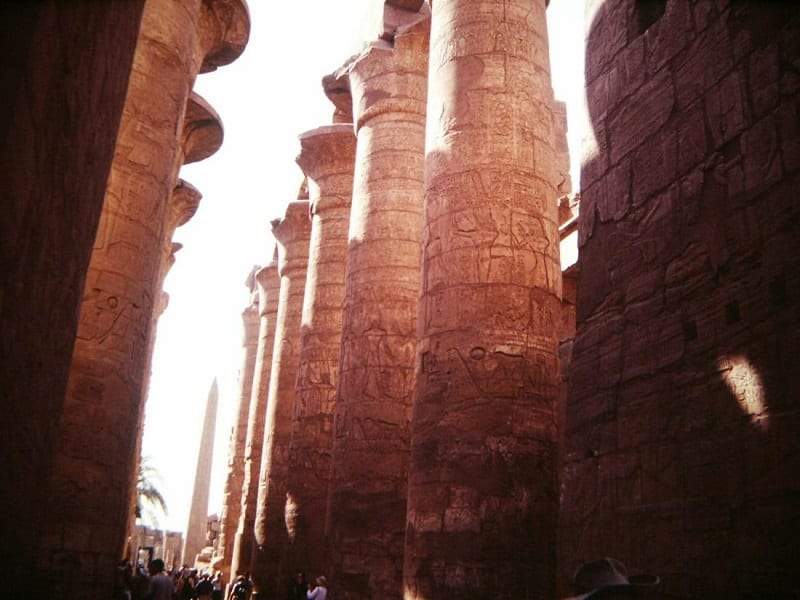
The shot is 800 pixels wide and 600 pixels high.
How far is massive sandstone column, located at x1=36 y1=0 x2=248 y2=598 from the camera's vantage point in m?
5.74

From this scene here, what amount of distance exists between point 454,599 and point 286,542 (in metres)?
6.21

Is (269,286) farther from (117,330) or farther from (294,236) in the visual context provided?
(117,330)

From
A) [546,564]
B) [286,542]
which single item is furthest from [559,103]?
[546,564]

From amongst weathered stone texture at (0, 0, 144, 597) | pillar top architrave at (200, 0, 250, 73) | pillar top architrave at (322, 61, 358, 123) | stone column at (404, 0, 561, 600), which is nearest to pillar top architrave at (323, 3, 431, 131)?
pillar top architrave at (322, 61, 358, 123)

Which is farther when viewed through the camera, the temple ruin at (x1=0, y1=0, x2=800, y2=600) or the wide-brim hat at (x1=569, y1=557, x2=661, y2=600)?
the wide-brim hat at (x1=569, y1=557, x2=661, y2=600)

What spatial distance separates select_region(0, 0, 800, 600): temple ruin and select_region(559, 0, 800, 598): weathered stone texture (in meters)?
0.01

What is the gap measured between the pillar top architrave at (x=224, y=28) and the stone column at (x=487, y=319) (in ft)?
8.88

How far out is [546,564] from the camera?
581 centimetres

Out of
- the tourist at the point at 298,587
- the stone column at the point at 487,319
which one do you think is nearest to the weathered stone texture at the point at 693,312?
the stone column at the point at 487,319

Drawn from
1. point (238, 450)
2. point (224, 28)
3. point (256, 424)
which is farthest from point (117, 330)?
point (238, 450)

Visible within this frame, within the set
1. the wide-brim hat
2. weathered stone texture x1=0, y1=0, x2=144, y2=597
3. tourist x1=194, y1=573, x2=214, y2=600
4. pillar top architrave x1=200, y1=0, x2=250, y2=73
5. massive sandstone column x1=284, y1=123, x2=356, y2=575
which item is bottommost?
tourist x1=194, y1=573, x2=214, y2=600

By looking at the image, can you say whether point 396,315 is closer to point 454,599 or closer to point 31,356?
point 454,599

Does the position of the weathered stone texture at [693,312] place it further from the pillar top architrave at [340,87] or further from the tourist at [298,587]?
the pillar top architrave at [340,87]

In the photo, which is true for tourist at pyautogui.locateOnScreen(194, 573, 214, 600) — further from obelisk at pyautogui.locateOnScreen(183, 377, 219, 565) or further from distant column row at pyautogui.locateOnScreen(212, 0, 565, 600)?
obelisk at pyautogui.locateOnScreen(183, 377, 219, 565)
